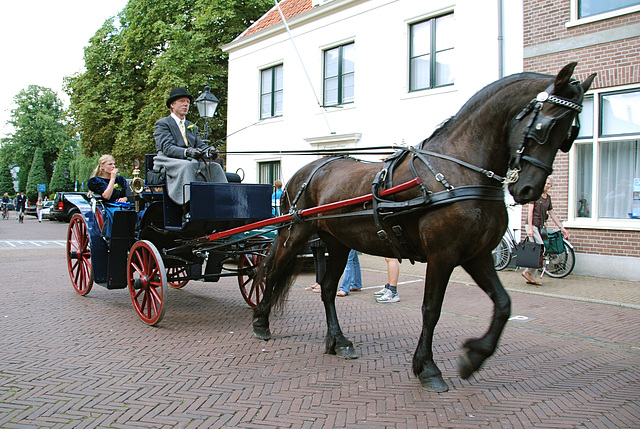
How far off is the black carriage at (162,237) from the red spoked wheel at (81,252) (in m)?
0.02

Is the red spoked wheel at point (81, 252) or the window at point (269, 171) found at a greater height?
the window at point (269, 171)

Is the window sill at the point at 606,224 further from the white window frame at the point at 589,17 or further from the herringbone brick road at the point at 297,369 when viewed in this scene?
the white window frame at the point at 589,17

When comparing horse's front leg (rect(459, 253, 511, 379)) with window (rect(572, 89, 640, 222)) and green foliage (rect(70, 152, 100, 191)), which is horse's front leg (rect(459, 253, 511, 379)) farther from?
green foliage (rect(70, 152, 100, 191))

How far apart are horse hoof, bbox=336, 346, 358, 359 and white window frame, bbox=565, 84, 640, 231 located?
7.11m

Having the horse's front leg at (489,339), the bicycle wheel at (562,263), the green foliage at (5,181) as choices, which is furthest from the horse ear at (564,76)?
the green foliage at (5,181)

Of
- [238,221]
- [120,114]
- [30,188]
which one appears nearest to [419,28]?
[238,221]

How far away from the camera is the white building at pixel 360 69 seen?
11781mm

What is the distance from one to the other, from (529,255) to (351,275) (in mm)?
3326

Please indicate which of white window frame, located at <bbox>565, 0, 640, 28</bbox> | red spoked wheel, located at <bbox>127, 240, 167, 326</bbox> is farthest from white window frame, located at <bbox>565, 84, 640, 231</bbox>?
red spoked wheel, located at <bbox>127, 240, 167, 326</bbox>

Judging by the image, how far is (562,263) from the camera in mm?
9656

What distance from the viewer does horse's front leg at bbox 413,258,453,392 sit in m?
3.81

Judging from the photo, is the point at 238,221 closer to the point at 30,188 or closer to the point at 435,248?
the point at 435,248

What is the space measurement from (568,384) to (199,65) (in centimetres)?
1942

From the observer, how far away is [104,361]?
4.52 metres
